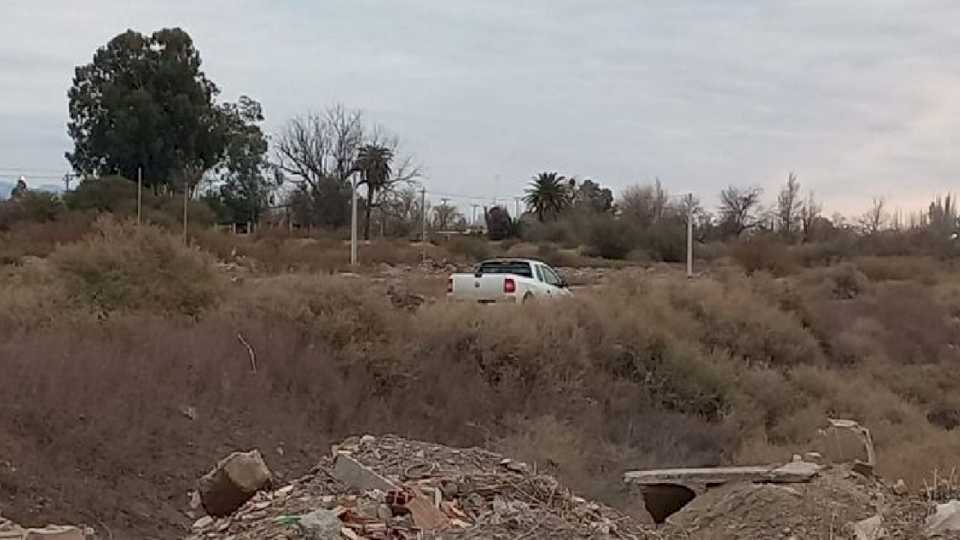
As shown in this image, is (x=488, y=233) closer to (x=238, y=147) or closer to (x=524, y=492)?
(x=238, y=147)

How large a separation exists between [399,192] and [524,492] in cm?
6469

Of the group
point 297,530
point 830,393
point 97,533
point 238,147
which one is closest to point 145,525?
point 97,533

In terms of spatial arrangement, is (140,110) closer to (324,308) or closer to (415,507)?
(324,308)

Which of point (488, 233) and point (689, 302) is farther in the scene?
point (488, 233)

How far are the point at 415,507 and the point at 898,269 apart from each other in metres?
49.5

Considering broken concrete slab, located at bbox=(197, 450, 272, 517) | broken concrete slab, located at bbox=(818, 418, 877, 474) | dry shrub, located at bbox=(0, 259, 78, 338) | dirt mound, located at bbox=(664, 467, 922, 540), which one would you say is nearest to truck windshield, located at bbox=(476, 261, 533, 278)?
broken concrete slab, located at bbox=(818, 418, 877, 474)

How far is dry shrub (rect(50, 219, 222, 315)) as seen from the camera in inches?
808

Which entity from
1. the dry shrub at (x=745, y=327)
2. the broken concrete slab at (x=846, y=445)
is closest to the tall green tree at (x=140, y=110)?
the dry shrub at (x=745, y=327)

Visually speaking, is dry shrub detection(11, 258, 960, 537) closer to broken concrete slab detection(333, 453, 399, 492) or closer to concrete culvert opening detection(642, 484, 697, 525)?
concrete culvert opening detection(642, 484, 697, 525)

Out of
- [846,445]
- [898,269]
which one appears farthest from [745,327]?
[898,269]

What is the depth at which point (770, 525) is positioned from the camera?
37.0 feet

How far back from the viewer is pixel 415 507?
27.9 ft

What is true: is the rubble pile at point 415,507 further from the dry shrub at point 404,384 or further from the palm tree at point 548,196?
the palm tree at point 548,196

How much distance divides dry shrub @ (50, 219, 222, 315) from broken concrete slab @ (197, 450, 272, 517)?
31.8 feet
